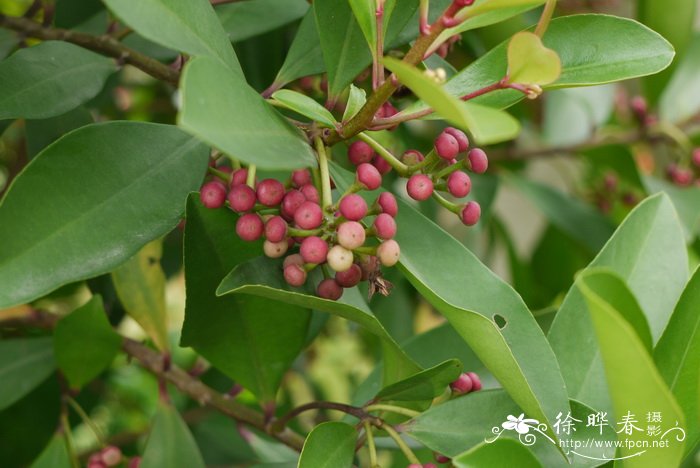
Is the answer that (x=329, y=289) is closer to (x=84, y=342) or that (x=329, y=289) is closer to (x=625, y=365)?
(x=625, y=365)

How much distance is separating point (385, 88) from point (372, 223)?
0.10m

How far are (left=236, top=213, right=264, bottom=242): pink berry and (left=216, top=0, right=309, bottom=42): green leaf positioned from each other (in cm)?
27

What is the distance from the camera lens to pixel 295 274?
0.55 m

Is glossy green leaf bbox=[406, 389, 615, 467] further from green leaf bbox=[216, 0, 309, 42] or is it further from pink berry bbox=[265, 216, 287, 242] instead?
green leaf bbox=[216, 0, 309, 42]

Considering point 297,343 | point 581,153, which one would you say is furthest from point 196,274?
point 581,153

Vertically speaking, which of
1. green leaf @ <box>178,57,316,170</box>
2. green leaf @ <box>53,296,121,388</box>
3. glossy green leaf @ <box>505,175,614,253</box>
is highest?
green leaf @ <box>178,57,316,170</box>

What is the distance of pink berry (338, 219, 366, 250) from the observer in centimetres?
51

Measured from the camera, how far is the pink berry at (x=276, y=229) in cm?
54

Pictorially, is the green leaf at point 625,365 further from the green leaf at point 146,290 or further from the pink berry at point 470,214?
the green leaf at point 146,290

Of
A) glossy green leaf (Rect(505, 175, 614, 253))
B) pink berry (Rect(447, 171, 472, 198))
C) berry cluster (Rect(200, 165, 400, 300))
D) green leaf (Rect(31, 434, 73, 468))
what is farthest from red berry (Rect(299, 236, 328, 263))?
glossy green leaf (Rect(505, 175, 614, 253))

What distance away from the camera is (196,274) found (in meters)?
0.60

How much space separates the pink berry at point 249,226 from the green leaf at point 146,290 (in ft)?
0.80

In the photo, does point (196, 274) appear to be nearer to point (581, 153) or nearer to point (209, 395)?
point (209, 395)

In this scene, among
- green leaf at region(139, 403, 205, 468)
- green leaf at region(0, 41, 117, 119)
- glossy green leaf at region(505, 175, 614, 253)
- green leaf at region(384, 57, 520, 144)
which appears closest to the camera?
green leaf at region(384, 57, 520, 144)
